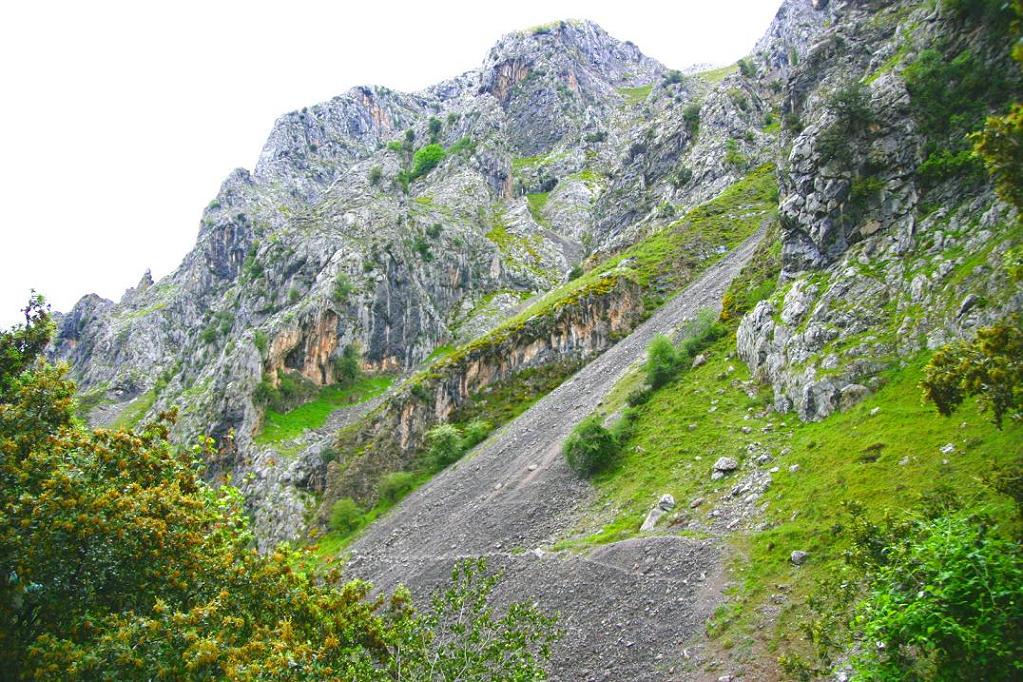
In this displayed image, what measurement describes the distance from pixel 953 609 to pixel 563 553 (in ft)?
66.5

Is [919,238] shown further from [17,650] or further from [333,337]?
[333,337]

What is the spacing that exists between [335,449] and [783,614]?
169ft

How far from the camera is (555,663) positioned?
22797 mm

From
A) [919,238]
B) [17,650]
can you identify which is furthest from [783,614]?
[919,238]

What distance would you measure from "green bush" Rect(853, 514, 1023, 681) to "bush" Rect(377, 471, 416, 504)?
45.6 meters

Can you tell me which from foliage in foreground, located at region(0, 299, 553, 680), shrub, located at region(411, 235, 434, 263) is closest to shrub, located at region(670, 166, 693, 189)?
shrub, located at region(411, 235, 434, 263)

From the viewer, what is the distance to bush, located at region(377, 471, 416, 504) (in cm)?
5475

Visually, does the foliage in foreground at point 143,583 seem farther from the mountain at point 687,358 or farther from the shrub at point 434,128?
the shrub at point 434,128

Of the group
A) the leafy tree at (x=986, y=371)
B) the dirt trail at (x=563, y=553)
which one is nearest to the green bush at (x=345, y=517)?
the dirt trail at (x=563, y=553)

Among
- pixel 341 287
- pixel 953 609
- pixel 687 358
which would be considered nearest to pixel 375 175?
pixel 341 287

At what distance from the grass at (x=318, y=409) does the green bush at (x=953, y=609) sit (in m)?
69.4

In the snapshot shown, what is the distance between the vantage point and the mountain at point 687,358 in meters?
23.7

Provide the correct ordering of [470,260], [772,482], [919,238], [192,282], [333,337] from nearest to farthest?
[772,482] → [919,238] → [333,337] → [470,260] → [192,282]

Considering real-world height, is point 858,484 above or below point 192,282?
below
